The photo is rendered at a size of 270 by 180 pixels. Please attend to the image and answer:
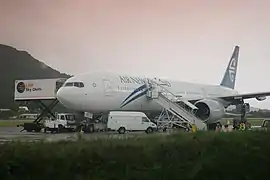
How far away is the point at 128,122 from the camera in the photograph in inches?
1066

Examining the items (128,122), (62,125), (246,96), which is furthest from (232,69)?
(128,122)

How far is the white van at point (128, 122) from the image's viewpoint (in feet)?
87.2

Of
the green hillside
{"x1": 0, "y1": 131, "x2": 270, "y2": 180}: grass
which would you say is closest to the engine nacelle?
{"x1": 0, "y1": 131, "x2": 270, "y2": 180}: grass

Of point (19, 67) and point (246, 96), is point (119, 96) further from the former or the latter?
point (19, 67)

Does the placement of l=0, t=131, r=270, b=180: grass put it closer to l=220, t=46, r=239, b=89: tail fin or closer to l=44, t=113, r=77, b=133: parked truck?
l=44, t=113, r=77, b=133: parked truck

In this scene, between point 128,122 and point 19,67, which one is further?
point 19,67

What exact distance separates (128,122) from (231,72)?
74.8ft

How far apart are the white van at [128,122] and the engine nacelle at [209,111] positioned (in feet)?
12.8

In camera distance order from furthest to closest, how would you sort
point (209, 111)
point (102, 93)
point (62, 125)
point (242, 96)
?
point (242, 96), point (62, 125), point (209, 111), point (102, 93)

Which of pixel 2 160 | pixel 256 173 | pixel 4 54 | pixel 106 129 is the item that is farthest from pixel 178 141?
pixel 4 54

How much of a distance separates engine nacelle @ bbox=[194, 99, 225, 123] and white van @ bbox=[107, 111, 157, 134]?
3.89 m

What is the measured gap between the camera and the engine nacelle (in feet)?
98.1

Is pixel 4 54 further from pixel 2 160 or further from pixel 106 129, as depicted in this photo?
pixel 2 160

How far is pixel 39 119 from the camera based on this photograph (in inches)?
1563
